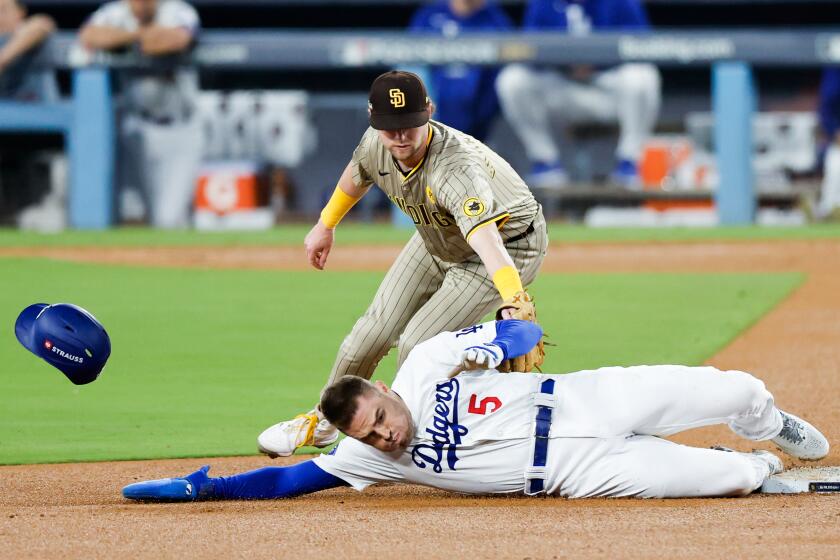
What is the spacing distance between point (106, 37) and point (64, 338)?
1013 cm

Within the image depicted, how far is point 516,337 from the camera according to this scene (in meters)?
4.52

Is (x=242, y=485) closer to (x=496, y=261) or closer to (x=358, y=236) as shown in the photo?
(x=496, y=261)

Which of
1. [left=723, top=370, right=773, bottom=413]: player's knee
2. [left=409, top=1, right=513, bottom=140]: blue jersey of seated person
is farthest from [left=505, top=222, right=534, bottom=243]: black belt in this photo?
[left=409, top=1, right=513, bottom=140]: blue jersey of seated person

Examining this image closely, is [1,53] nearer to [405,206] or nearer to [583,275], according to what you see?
[583,275]

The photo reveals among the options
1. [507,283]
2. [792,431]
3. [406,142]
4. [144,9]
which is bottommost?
[792,431]

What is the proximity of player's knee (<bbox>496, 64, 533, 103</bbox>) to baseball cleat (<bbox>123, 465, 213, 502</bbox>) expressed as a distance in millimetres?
10476

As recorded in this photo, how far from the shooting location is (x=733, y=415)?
4664 millimetres

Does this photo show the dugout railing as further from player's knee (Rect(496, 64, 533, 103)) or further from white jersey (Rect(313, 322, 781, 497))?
white jersey (Rect(313, 322, 781, 497))

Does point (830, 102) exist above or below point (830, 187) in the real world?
above

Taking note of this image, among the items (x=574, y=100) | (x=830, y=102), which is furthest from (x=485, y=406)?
(x=830, y=102)

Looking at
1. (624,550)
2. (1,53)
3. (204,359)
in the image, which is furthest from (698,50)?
(624,550)

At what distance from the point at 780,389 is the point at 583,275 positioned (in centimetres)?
485

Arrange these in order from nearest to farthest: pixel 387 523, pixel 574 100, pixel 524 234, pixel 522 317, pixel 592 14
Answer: pixel 387 523 → pixel 522 317 → pixel 524 234 → pixel 592 14 → pixel 574 100

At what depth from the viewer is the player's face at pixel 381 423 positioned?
4.43m
